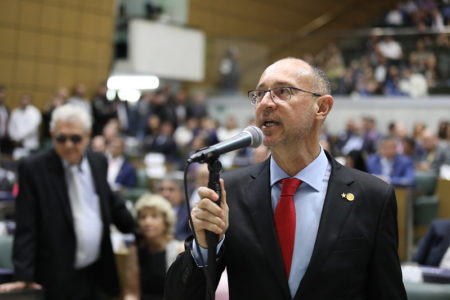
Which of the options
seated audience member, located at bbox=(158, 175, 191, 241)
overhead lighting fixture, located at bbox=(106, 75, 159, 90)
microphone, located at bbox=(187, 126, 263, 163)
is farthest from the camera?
overhead lighting fixture, located at bbox=(106, 75, 159, 90)

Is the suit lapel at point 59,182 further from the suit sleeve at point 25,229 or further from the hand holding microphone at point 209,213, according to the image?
the hand holding microphone at point 209,213

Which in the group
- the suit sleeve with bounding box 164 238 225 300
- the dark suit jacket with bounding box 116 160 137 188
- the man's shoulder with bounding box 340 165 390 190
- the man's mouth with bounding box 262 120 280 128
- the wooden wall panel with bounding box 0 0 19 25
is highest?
the wooden wall panel with bounding box 0 0 19 25

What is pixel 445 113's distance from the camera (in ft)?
40.8

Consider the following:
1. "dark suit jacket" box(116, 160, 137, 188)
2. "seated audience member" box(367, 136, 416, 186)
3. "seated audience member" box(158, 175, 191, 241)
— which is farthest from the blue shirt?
"dark suit jacket" box(116, 160, 137, 188)

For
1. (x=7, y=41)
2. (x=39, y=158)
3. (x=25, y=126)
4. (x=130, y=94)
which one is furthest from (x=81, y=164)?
(x=130, y=94)

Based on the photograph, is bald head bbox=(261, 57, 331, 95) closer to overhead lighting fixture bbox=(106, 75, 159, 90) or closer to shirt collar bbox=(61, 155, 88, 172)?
shirt collar bbox=(61, 155, 88, 172)

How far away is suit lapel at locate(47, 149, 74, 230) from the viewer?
3.13 metres

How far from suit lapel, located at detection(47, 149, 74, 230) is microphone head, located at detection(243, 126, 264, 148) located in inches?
65.6

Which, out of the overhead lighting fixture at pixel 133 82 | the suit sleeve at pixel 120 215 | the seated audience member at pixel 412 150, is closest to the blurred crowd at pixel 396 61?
the seated audience member at pixel 412 150

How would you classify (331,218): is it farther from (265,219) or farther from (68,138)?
(68,138)

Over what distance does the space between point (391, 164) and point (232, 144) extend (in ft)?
21.9

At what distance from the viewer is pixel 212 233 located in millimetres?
1634

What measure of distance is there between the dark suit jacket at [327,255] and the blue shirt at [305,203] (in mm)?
36

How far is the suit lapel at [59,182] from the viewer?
3127 mm
